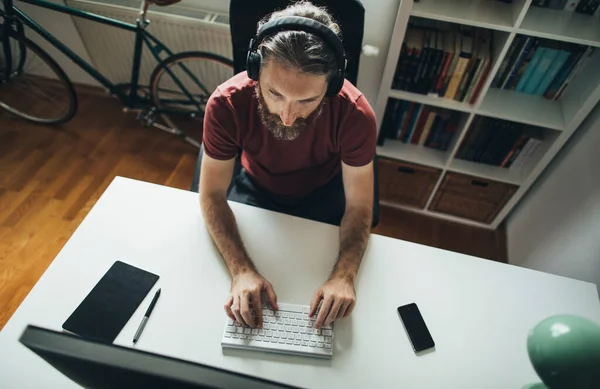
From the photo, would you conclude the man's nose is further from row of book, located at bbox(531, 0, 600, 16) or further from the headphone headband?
row of book, located at bbox(531, 0, 600, 16)

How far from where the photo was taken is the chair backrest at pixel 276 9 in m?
0.98

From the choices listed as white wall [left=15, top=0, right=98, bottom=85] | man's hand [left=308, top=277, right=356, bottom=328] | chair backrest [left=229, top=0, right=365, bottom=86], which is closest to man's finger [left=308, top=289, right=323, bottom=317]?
man's hand [left=308, top=277, right=356, bottom=328]

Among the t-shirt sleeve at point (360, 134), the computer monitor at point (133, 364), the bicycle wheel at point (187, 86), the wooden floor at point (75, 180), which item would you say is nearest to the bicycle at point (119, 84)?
the bicycle wheel at point (187, 86)

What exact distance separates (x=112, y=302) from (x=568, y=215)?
5.28 ft

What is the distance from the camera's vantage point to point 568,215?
1.43 metres

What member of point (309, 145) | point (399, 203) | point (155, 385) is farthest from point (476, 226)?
point (155, 385)

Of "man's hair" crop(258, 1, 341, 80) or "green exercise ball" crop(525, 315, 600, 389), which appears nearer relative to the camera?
"green exercise ball" crop(525, 315, 600, 389)

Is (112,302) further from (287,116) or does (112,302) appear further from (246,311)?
(287,116)

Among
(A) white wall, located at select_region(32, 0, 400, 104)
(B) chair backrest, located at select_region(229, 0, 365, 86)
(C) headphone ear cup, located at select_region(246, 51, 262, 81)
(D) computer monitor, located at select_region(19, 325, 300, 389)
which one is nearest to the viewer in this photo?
(D) computer monitor, located at select_region(19, 325, 300, 389)

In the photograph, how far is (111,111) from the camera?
226 centimetres

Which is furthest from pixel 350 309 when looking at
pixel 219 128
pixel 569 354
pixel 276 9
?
pixel 276 9

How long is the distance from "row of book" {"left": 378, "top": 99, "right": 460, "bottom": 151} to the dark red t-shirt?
2.25 ft

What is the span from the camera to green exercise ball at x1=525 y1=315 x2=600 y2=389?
435 millimetres

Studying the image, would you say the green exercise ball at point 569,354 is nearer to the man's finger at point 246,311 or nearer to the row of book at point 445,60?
the man's finger at point 246,311
